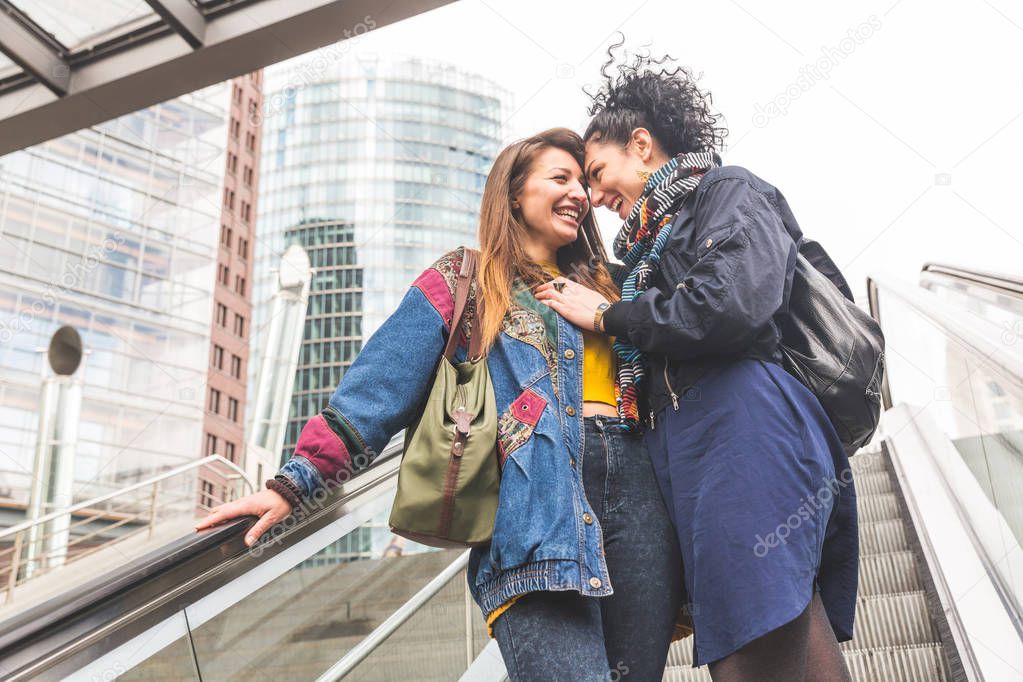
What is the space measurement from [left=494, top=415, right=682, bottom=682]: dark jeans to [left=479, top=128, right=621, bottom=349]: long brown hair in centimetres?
35

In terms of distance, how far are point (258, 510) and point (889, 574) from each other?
8.72 ft

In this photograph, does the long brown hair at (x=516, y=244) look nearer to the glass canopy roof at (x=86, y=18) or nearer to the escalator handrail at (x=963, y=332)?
the escalator handrail at (x=963, y=332)

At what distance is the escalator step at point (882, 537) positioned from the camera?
12.5 ft

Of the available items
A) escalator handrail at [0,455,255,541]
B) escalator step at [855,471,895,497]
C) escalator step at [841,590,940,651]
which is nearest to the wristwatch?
escalator step at [841,590,940,651]

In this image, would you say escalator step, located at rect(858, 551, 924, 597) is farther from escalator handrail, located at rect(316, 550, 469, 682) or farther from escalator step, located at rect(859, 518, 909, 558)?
escalator handrail, located at rect(316, 550, 469, 682)

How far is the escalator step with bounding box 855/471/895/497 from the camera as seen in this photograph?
4578 mm

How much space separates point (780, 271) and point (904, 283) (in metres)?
3.02

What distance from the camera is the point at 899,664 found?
283 cm

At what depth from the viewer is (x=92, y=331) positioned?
34438 millimetres

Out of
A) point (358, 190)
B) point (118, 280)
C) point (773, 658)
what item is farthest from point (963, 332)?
point (358, 190)

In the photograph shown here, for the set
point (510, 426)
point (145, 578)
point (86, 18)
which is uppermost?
point (86, 18)

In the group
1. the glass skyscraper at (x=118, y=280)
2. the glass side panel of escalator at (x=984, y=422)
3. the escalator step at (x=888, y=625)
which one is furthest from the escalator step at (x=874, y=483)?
the glass skyscraper at (x=118, y=280)

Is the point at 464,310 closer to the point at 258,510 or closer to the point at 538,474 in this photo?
the point at 538,474

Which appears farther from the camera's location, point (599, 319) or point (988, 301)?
point (988, 301)
